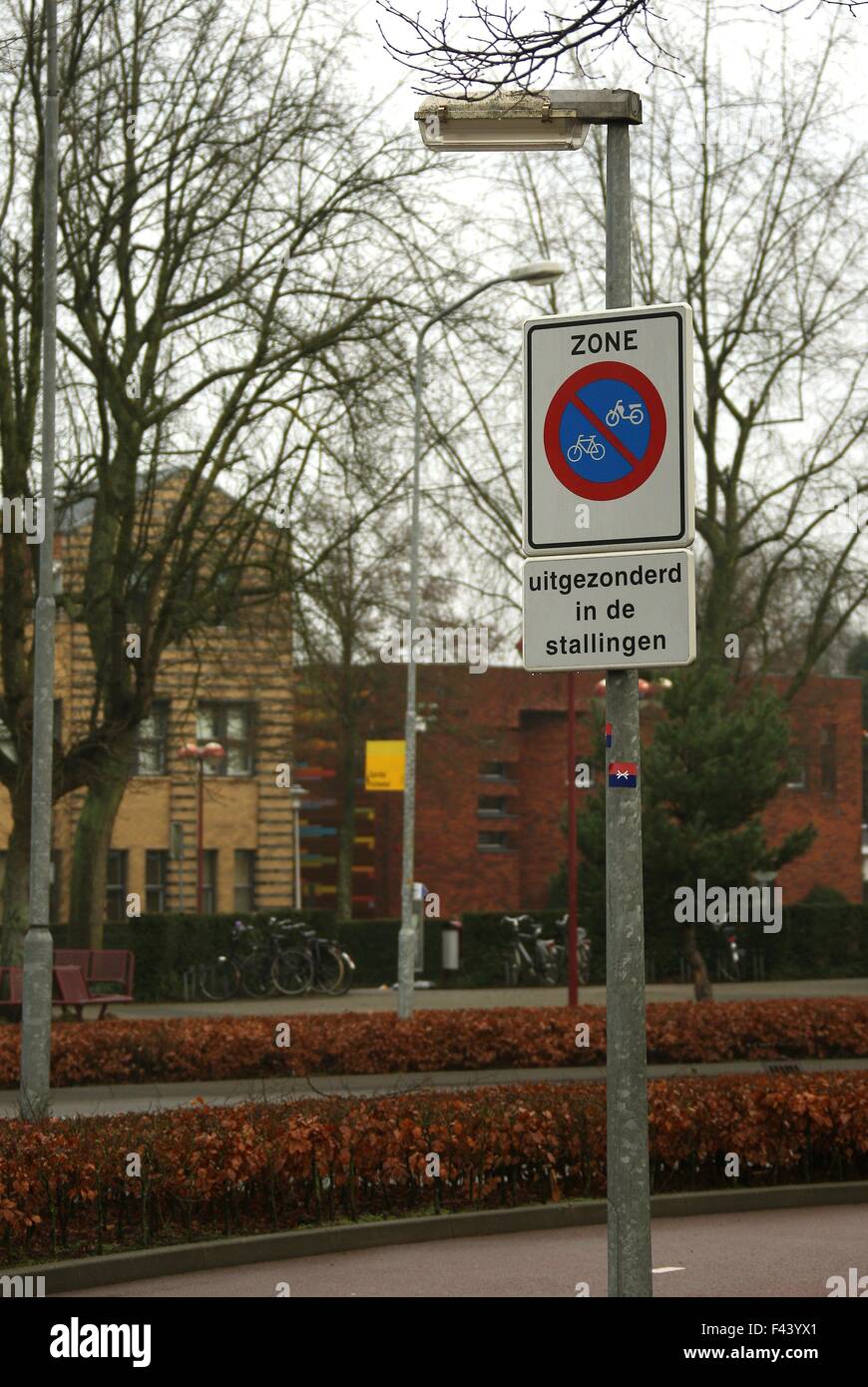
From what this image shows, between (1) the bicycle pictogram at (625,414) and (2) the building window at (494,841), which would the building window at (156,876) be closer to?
(2) the building window at (494,841)

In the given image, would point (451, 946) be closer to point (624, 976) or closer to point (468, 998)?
point (468, 998)

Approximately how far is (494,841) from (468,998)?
79.1 feet

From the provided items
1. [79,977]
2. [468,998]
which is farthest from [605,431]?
[468,998]

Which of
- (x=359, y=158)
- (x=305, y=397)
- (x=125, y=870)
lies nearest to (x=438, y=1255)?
(x=305, y=397)

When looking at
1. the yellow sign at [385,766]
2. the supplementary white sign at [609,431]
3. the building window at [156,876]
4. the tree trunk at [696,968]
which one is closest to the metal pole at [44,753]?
the supplementary white sign at [609,431]

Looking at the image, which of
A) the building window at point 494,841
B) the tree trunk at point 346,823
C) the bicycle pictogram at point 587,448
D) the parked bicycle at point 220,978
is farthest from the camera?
the building window at point 494,841

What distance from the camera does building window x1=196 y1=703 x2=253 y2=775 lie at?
5012 cm

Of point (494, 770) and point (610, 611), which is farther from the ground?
point (494, 770)

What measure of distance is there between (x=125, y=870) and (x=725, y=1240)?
44243 mm

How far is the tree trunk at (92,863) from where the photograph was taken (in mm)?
26781

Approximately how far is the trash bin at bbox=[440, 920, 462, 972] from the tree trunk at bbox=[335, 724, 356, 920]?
10.2m

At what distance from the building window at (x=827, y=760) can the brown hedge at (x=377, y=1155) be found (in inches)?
1905

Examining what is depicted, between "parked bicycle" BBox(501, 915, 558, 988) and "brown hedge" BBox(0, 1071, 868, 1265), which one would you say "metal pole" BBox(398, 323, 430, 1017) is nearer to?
"brown hedge" BBox(0, 1071, 868, 1265)

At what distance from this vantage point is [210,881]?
53.9 m
